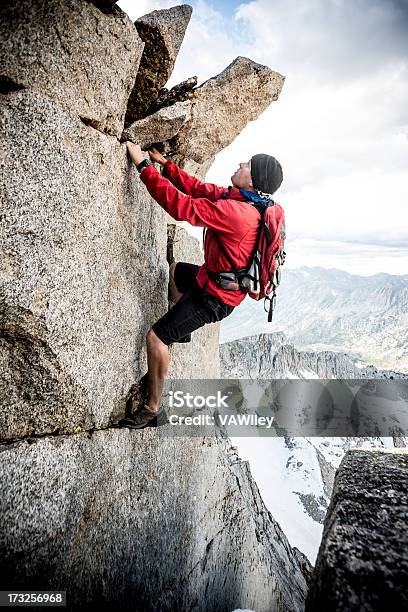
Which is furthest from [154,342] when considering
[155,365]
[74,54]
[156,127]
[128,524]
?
[74,54]

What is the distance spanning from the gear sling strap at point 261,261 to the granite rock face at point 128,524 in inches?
148

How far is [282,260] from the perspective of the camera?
8.34m

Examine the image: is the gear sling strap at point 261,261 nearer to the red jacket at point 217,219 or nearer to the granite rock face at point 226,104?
the red jacket at point 217,219

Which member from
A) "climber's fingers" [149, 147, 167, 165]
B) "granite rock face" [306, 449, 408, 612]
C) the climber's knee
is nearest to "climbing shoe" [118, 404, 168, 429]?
the climber's knee

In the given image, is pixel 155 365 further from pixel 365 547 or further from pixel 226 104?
pixel 226 104

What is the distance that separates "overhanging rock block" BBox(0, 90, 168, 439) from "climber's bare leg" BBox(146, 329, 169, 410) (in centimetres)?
52

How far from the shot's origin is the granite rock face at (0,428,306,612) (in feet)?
16.5

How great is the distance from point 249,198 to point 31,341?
189 inches

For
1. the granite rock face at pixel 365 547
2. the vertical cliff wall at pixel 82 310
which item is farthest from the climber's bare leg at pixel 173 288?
the granite rock face at pixel 365 547

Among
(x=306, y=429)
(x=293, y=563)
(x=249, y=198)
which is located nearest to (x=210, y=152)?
(x=249, y=198)

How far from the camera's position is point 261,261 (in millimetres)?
7406

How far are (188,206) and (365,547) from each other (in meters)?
5.52

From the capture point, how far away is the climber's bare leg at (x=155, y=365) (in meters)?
7.57

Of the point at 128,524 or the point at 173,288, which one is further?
the point at 173,288
